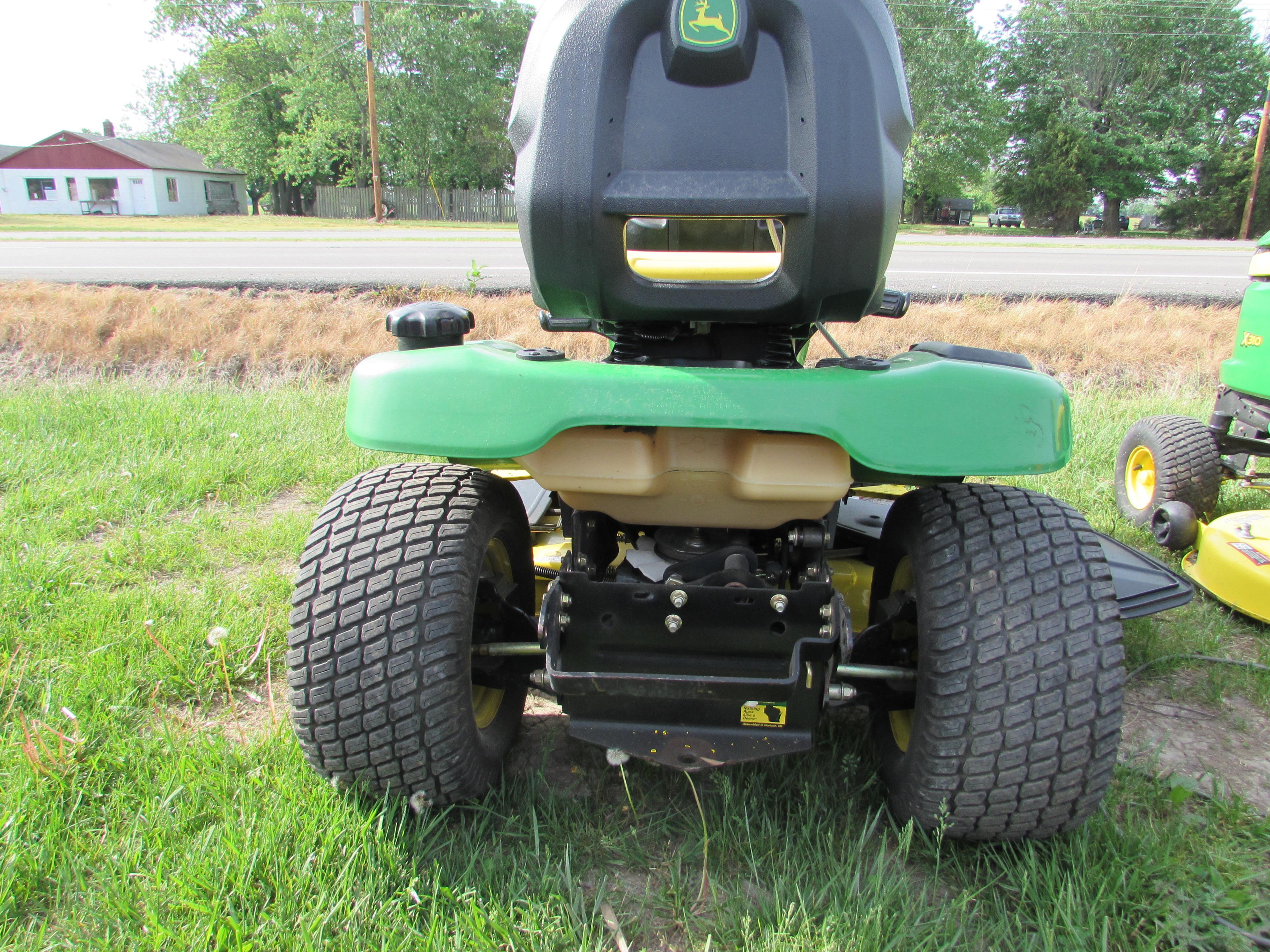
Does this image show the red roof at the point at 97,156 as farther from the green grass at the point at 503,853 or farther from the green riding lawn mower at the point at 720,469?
the green riding lawn mower at the point at 720,469

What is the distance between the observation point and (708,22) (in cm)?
123

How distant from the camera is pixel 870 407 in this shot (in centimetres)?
111

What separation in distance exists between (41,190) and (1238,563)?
58.8 m

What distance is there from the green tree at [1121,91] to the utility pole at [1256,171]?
3.95 m

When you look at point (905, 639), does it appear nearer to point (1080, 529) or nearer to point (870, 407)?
point (1080, 529)

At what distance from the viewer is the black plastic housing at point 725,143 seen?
4.04 ft


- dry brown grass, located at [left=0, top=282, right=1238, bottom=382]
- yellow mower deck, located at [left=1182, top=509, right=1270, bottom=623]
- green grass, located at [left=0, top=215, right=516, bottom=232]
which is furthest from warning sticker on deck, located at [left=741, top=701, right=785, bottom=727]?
green grass, located at [left=0, top=215, right=516, bottom=232]

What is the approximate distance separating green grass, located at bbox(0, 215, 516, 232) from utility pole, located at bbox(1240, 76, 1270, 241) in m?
23.3

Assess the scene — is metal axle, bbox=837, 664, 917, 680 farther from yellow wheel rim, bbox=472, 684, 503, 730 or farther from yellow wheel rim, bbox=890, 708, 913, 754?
yellow wheel rim, bbox=472, 684, 503, 730

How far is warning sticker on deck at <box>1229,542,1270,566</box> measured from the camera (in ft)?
7.71

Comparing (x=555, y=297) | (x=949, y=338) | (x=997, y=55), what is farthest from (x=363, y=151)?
(x=555, y=297)

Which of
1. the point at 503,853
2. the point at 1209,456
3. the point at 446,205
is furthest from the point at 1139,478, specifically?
the point at 446,205

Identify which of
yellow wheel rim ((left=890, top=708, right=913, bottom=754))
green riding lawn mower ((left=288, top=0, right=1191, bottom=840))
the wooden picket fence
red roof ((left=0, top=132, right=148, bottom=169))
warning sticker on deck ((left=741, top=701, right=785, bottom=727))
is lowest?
yellow wheel rim ((left=890, top=708, right=913, bottom=754))

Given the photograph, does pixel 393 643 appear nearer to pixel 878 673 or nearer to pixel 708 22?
pixel 878 673
